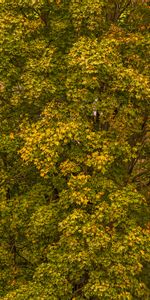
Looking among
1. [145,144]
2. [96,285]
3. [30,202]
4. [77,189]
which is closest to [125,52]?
[145,144]

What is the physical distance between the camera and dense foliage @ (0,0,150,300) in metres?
13.0

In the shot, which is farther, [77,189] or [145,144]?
[145,144]

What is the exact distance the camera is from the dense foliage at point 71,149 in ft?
42.6

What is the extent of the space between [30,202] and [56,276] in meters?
3.07

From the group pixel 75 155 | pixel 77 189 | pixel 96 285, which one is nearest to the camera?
pixel 96 285

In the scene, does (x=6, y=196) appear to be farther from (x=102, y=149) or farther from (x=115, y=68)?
(x=115, y=68)

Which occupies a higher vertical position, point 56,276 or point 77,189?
point 77,189

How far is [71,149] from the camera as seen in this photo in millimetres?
14633

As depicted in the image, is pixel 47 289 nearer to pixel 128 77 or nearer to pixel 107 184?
pixel 107 184

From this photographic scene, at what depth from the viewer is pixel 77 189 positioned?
1345 cm

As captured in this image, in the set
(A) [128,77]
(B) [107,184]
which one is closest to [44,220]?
(B) [107,184]

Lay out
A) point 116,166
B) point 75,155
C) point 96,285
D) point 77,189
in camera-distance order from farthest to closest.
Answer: point 116,166 < point 75,155 < point 77,189 < point 96,285

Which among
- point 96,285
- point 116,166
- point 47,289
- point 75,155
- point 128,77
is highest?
point 128,77

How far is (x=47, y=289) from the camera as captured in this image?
1304 centimetres
